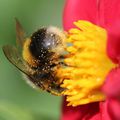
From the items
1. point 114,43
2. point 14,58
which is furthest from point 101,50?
point 14,58

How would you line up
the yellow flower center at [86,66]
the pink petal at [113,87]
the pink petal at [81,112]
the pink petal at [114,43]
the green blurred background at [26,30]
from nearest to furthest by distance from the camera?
1. the pink petal at [113,87]
2. the pink petal at [114,43]
3. the yellow flower center at [86,66]
4. the pink petal at [81,112]
5. the green blurred background at [26,30]

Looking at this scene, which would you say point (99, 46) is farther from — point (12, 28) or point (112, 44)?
point (12, 28)

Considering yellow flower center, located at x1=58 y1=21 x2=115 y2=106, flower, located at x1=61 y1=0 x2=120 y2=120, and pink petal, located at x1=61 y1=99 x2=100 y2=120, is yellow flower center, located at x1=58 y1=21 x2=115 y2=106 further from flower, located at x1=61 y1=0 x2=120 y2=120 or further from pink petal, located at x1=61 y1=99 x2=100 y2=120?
pink petal, located at x1=61 y1=99 x2=100 y2=120

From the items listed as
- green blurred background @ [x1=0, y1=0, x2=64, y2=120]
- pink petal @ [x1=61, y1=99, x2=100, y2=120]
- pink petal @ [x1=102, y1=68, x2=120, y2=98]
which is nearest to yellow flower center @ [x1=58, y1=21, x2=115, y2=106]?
pink petal @ [x1=61, y1=99, x2=100, y2=120]

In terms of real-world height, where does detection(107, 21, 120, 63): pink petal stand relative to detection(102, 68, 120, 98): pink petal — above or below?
above

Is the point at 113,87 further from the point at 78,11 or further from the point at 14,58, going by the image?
the point at 78,11

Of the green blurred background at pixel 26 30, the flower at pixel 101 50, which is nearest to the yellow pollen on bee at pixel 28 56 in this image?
the flower at pixel 101 50

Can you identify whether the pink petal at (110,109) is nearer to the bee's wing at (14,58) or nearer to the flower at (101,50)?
the flower at (101,50)
